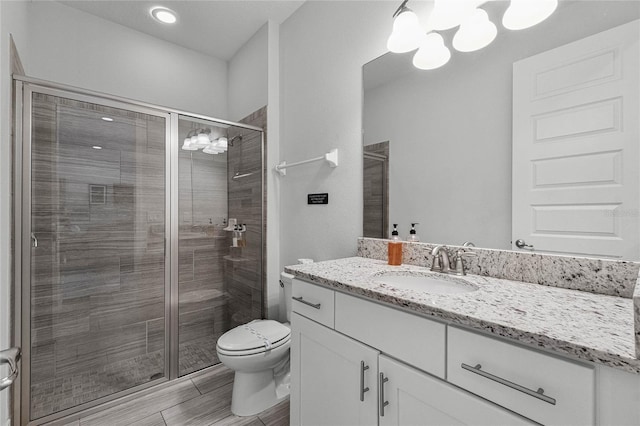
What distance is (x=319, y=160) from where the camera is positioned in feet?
6.26

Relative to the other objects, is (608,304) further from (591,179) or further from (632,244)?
(591,179)

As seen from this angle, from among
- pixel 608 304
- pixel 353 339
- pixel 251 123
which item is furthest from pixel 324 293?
pixel 251 123

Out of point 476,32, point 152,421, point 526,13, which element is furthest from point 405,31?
point 152,421

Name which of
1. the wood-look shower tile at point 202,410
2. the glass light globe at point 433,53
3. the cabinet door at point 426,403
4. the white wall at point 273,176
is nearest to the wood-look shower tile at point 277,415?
the wood-look shower tile at point 202,410

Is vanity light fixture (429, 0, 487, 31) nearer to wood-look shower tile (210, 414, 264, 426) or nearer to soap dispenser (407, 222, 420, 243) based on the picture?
soap dispenser (407, 222, 420, 243)

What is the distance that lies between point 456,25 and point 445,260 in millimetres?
1008

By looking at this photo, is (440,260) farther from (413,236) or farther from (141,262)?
(141,262)

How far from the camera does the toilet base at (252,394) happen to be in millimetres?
1604

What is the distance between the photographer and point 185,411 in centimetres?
163

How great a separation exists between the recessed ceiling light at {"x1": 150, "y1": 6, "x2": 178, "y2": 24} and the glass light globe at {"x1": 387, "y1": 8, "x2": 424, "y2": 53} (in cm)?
186

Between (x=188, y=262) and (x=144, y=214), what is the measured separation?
440mm

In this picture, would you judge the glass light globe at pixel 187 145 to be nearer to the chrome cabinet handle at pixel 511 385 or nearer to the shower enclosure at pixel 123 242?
the shower enclosure at pixel 123 242

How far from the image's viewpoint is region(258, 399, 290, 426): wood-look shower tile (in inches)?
61.1

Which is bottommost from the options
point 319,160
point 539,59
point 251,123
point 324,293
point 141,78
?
point 324,293
